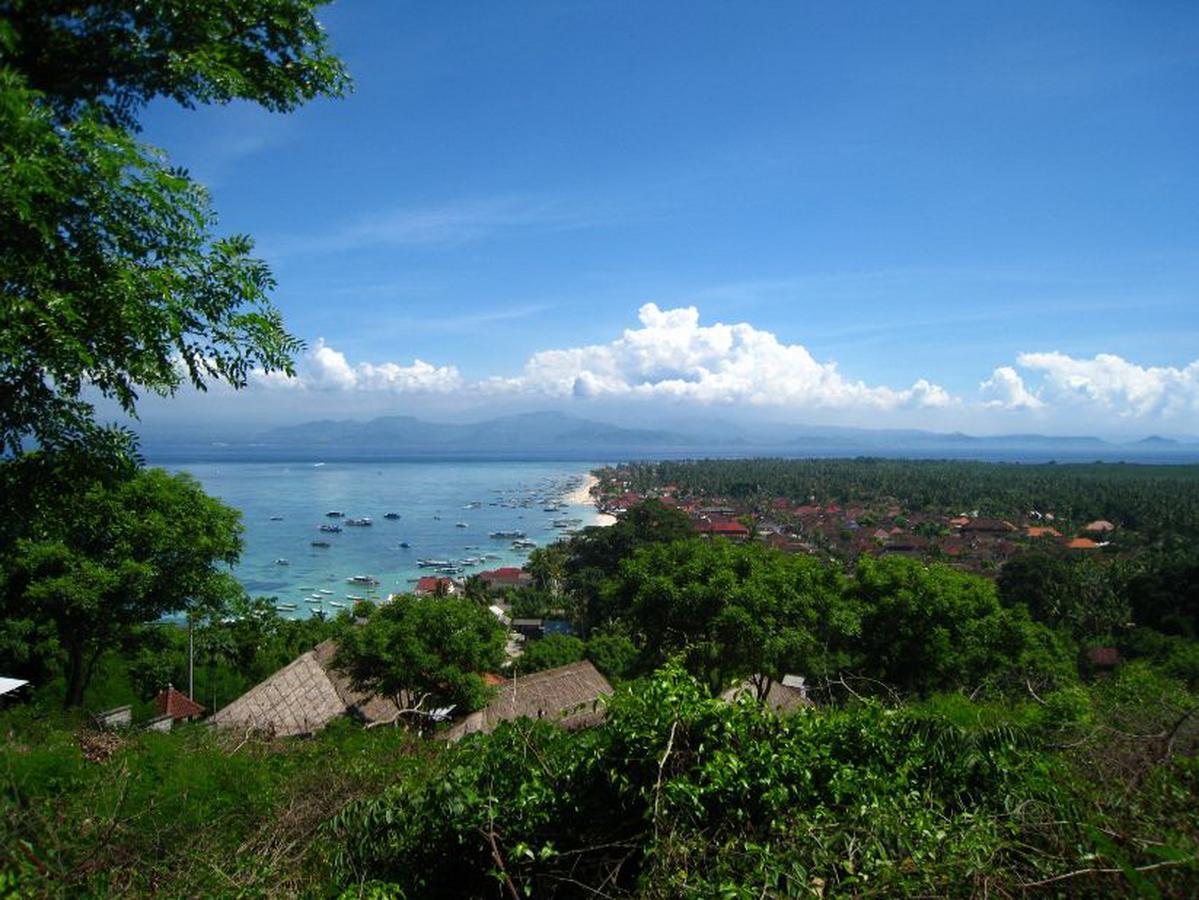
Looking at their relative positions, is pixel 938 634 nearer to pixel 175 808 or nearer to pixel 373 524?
pixel 175 808

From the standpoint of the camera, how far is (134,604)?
382 inches

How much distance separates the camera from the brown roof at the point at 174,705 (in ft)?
38.2

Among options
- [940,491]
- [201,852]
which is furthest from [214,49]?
[940,491]

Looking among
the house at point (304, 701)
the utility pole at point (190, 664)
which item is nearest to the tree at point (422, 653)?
the house at point (304, 701)

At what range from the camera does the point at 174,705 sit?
11789 millimetres

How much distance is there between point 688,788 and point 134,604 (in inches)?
390

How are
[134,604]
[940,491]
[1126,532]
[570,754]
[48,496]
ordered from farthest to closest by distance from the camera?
[940,491] → [1126,532] → [134,604] → [570,754] → [48,496]

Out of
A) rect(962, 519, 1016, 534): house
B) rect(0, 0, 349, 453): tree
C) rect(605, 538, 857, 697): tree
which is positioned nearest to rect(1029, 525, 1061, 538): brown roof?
rect(962, 519, 1016, 534): house

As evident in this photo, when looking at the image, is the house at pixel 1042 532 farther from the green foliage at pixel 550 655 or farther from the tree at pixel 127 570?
the tree at pixel 127 570

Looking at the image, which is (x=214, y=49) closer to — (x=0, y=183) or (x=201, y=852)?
(x=0, y=183)

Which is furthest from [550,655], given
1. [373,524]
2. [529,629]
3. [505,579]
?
[373,524]

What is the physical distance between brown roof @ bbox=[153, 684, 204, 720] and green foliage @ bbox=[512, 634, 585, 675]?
7278 mm

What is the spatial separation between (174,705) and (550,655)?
28.7ft

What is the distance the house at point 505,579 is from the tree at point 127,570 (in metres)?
25.3
